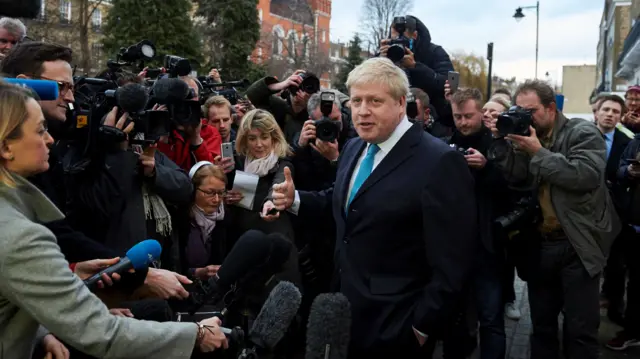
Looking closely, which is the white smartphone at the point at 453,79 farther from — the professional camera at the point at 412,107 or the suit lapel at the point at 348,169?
the suit lapel at the point at 348,169

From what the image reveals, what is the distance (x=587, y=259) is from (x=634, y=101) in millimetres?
3092

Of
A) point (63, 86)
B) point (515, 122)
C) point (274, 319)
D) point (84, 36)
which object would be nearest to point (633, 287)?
point (515, 122)

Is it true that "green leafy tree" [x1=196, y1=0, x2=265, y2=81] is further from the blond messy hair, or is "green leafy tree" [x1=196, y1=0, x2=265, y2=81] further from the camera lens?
the blond messy hair

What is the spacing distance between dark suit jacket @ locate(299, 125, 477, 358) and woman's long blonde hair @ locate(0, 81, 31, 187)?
166 centimetres

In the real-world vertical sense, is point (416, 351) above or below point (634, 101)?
below

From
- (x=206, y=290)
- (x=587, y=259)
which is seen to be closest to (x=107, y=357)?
(x=206, y=290)

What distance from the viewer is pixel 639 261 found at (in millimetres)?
6340

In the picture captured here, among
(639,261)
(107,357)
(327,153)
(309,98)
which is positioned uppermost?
(309,98)

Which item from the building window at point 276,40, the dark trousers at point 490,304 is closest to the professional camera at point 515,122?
the dark trousers at point 490,304

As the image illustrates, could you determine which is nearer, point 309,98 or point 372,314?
point 372,314

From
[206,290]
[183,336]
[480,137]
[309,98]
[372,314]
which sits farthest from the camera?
[309,98]

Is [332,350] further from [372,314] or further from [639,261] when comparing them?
[639,261]

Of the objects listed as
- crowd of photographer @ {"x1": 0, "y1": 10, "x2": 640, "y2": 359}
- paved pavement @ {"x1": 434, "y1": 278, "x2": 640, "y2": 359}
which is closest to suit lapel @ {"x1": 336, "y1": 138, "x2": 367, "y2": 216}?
crowd of photographer @ {"x1": 0, "y1": 10, "x2": 640, "y2": 359}

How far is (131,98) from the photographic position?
152 inches
